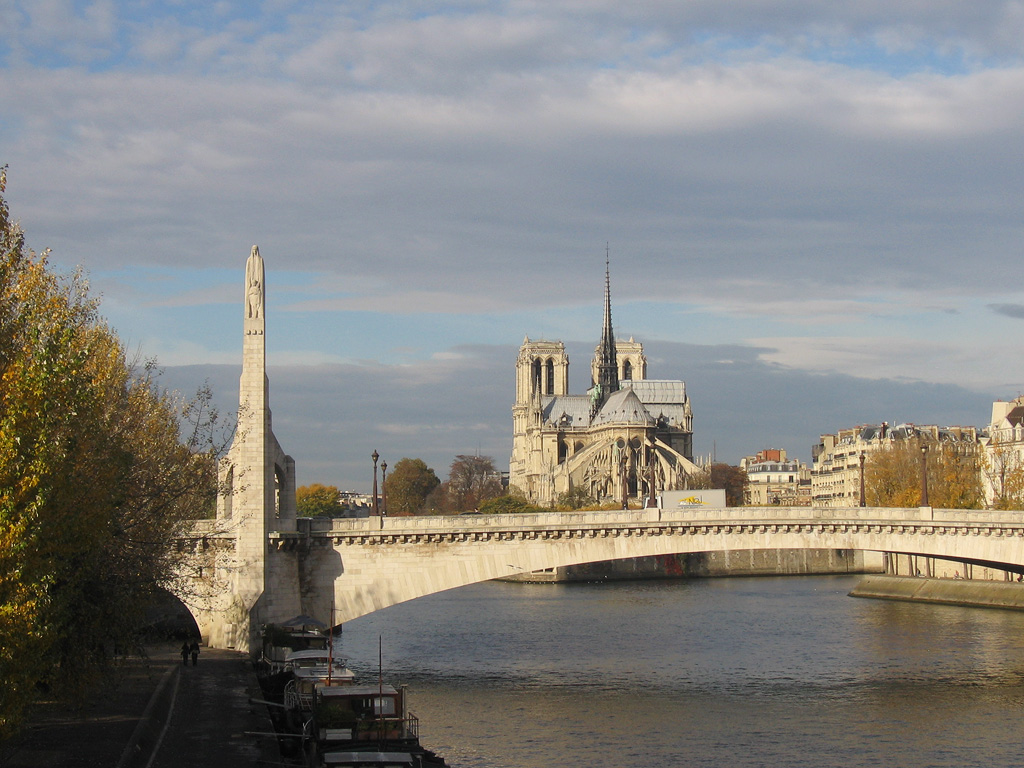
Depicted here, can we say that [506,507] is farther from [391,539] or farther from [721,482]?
[391,539]

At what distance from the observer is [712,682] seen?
158ft

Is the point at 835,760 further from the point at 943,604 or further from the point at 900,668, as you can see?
the point at 943,604

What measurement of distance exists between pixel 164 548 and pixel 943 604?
55.6 meters

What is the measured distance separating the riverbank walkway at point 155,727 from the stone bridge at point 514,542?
24.3 ft

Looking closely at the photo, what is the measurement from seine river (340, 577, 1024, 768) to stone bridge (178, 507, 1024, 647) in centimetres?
347

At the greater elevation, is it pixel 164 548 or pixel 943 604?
pixel 164 548

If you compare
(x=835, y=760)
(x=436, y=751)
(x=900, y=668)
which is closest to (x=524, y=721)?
(x=436, y=751)

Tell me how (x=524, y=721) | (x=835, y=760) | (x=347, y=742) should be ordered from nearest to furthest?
(x=347, y=742)
(x=835, y=760)
(x=524, y=721)

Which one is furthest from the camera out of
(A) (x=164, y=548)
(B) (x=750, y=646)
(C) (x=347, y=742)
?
(B) (x=750, y=646)

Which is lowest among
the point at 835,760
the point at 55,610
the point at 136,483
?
the point at 835,760

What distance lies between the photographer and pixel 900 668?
50.5m

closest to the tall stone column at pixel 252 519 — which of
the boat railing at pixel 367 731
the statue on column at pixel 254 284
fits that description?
the statue on column at pixel 254 284

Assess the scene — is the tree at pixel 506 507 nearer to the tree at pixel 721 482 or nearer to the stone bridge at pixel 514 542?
the tree at pixel 721 482

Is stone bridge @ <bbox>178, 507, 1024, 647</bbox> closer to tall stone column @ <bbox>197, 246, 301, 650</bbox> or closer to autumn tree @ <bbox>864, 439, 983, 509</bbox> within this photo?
tall stone column @ <bbox>197, 246, 301, 650</bbox>
